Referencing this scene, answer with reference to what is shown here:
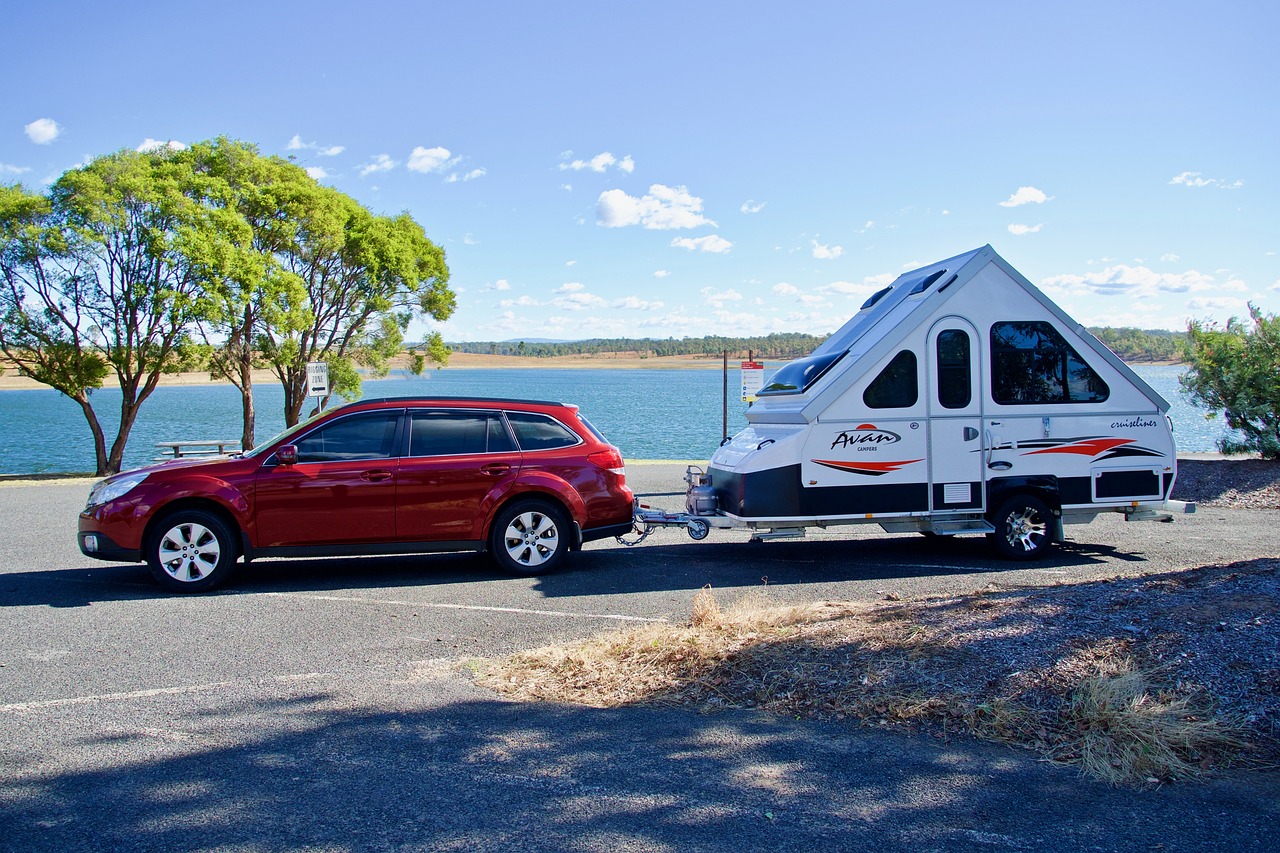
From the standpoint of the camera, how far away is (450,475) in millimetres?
8461

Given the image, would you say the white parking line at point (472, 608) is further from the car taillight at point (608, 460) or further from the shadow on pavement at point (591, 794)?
the shadow on pavement at point (591, 794)

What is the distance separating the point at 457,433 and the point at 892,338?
421 cm

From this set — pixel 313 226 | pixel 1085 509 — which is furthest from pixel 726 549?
pixel 313 226

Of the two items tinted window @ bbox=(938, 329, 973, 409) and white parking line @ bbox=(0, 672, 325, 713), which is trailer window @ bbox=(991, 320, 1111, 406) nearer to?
tinted window @ bbox=(938, 329, 973, 409)

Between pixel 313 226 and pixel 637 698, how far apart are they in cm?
2731

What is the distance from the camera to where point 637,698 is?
492cm

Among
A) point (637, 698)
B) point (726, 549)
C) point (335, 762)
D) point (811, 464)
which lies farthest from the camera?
point (726, 549)

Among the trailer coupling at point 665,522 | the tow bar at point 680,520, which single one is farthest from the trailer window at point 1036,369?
the trailer coupling at point 665,522

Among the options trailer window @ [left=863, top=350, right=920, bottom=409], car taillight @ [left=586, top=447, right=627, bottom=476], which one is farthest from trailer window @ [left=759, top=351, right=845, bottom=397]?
car taillight @ [left=586, top=447, right=627, bottom=476]

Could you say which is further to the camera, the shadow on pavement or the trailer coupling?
the trailer coupling

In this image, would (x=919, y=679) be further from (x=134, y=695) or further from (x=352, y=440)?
(x=352, y=440)

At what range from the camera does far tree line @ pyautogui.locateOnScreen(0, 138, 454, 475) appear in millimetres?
24359

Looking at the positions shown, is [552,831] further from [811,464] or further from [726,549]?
[726,549]

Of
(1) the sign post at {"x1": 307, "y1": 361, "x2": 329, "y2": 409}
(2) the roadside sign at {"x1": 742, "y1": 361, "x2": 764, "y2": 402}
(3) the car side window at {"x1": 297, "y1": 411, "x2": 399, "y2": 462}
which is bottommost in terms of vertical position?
(3) the car side window at {"x1": 297, "y1": 411, "x2": 399, "y2": 462}
